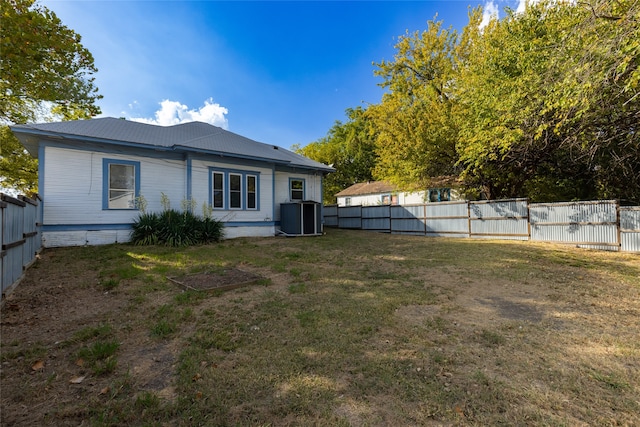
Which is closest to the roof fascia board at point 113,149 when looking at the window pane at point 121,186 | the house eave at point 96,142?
the house eave at point 96,142

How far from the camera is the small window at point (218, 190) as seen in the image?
11.6 m

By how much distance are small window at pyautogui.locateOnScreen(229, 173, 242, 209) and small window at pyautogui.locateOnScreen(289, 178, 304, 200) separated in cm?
279

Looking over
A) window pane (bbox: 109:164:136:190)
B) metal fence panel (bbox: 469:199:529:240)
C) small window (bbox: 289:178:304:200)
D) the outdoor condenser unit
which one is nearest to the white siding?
window pane (bbox: 109:164:136:190)

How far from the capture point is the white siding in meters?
8.55

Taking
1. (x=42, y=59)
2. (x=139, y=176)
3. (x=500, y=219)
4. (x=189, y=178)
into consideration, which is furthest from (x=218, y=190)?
(x=500, y=219)

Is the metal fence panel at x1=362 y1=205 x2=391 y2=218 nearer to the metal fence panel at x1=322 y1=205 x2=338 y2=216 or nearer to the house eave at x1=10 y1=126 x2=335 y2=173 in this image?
the metal fence panel at x1=322 y1=205 x2=338 y2=216

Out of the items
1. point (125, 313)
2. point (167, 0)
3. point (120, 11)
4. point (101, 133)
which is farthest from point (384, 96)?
point (125, 313)

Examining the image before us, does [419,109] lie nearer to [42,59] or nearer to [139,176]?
[139,176]

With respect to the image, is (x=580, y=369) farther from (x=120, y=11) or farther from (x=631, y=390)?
(x=120, y=11)

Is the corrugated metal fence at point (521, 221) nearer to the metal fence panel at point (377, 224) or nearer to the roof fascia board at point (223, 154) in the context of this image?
the metal fence panel at point (377, 224)

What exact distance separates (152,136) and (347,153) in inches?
1011

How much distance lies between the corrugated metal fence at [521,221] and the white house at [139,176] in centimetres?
581

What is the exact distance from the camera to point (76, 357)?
264 centimetres

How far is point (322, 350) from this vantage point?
279 cm
